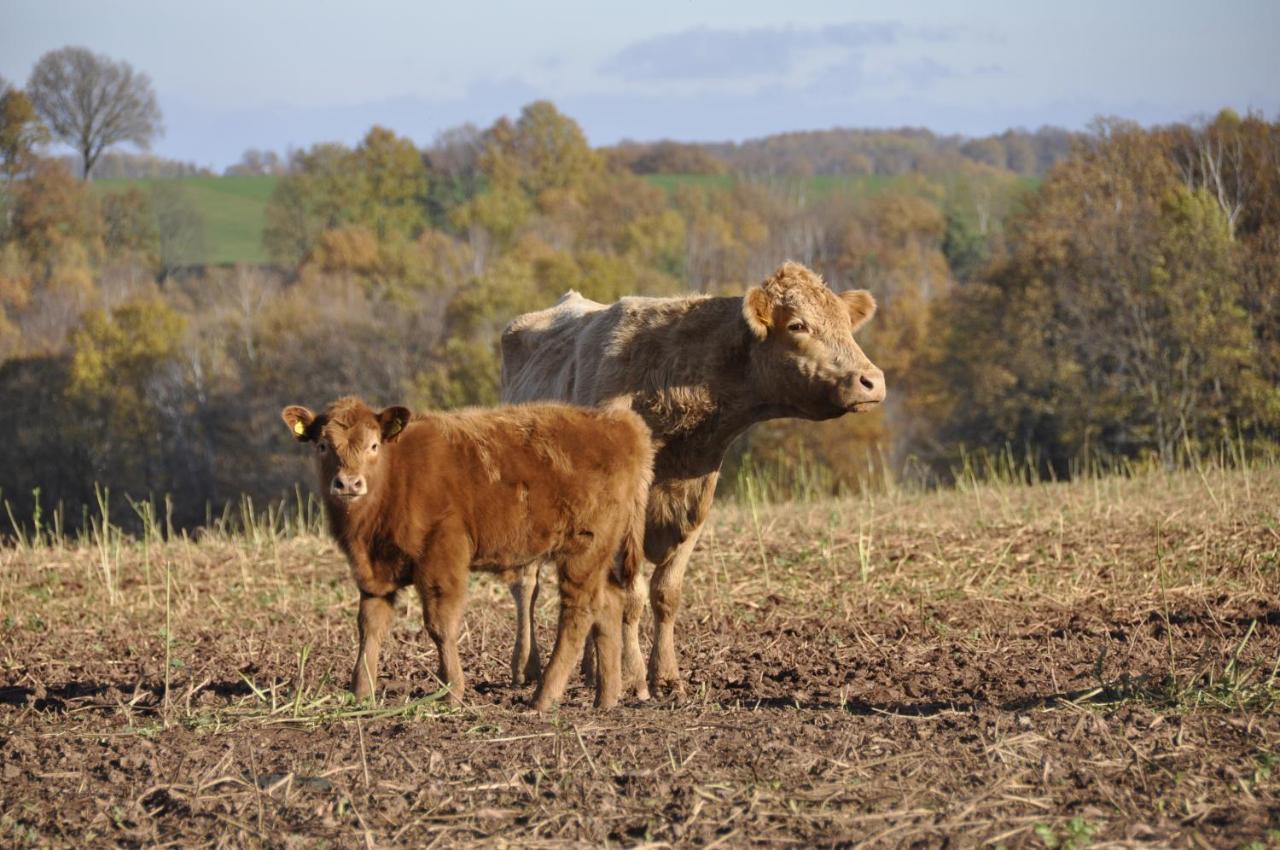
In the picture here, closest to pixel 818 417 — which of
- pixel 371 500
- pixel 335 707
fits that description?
pixel 371 500

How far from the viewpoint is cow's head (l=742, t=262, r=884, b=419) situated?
805 centimetres

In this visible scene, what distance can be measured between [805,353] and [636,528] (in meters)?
1.43

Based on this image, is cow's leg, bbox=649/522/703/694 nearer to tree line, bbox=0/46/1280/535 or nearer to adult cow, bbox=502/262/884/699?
adult cow, bbox=502/262/884/699

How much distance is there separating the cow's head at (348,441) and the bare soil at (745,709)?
0.96 meters

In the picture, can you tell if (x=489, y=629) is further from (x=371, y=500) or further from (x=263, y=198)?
(x=263, y=198)

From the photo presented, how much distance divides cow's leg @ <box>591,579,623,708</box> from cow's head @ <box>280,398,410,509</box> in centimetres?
132

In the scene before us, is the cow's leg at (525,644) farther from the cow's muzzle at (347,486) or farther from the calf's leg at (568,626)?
the cow's muzzle at (347,486)

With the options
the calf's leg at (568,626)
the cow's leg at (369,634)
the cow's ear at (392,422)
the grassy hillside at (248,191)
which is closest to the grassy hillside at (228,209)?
the grassy hillside at (248,191)

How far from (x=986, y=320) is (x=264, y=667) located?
40.5m

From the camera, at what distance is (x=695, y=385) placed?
27.3 ft

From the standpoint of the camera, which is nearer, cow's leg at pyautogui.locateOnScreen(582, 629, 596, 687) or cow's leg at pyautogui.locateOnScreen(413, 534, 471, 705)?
cow's leg at pyautogui.locateOnScreen(413, 534, 471, 705)

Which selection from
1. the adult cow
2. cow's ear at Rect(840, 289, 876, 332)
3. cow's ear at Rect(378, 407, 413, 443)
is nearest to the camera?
cow's ear at Rect(378, 407, 413, 443)

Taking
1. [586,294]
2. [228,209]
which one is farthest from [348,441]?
[228,209]

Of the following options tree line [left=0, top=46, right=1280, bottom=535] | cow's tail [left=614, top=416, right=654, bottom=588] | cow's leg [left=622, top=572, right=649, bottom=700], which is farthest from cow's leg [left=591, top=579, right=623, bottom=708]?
tree line [left=0, top=46, right=1280, bottom=535]
